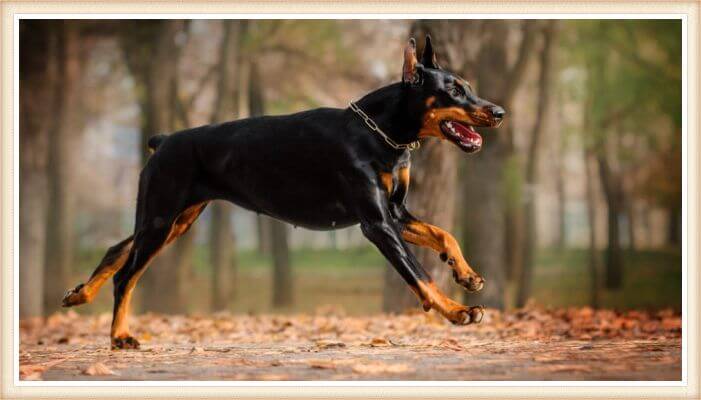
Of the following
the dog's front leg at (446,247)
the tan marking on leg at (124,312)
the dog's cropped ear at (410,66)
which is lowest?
the tan marking on leg at (124,312)

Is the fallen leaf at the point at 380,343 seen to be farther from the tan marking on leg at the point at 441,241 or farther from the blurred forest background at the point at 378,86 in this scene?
the blurred forest background at the point at 378,86

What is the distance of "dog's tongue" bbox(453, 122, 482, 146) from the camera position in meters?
6.29

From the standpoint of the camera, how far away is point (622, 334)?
367 inches

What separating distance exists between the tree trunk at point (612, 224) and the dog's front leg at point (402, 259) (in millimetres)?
13688

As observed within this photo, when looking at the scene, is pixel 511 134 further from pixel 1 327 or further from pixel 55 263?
pixel 1 327

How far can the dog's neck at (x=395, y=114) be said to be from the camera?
6445 mm

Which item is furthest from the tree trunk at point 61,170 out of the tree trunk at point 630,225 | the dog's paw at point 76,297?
the tree trunk at point 630,225

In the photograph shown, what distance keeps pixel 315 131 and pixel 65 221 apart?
1234 centimetres

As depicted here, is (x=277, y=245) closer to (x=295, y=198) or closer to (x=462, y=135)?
(x=295, y=198)

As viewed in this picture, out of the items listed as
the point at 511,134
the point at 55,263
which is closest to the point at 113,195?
the point at 55,263

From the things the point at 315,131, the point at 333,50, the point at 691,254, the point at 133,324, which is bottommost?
the point at 133,324

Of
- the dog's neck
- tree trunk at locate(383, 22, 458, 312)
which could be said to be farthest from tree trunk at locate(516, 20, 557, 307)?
the dog's neck

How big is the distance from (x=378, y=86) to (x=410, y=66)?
9.23m

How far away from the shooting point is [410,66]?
6355 millimetres
